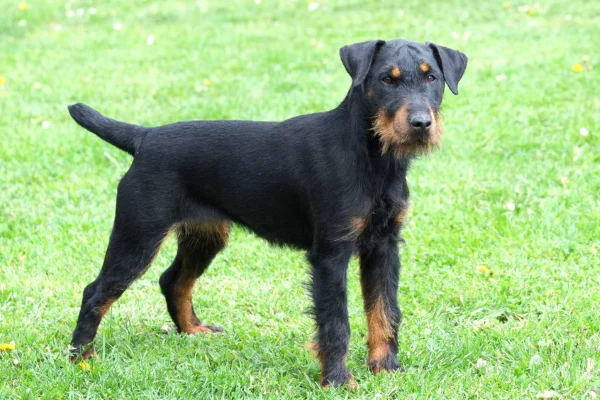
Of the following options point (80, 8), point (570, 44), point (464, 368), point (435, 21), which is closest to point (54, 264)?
point (464, 368)

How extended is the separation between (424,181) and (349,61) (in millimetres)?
3235

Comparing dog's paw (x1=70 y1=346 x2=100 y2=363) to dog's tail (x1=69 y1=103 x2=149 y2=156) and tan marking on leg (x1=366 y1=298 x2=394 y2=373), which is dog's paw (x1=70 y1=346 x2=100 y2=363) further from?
tan marking on leg (x1=366 y1=298 x2=394 y2=373)

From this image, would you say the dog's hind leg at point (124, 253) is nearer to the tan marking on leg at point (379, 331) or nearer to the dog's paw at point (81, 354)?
the dog's paw at point (81, 354)

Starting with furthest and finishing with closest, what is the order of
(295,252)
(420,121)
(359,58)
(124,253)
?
(295,252) → (124,253) → (359,58) → (420,121)

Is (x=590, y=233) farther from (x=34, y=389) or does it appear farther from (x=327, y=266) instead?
(x=34, y=389)

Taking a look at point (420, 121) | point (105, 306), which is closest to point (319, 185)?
point (420, 121)

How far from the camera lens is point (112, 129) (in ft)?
16.7

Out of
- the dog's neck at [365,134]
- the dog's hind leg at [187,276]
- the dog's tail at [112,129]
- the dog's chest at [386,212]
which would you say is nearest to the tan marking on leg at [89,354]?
the dog's hind leg at [187,276]

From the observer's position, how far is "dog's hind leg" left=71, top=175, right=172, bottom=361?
15.8 feet

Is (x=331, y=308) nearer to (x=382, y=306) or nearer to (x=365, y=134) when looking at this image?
(x=382, y=306)

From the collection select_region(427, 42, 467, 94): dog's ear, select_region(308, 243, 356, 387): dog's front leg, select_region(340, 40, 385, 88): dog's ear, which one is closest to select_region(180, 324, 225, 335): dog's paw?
select_region(308, 243, 356, 387): dog's front leg

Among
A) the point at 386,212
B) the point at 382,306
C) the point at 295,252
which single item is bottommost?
the point at 295,252

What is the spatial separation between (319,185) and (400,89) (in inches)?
26.4

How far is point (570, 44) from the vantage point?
1165cm
